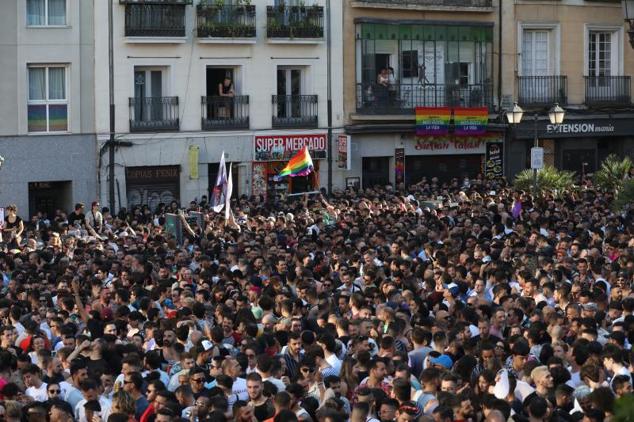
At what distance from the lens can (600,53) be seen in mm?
45125

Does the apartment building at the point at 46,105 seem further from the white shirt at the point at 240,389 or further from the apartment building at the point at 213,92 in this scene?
the white shirt at the point at 240,389

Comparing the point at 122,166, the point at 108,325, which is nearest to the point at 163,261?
the point at 108,325

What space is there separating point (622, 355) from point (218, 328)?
4.33 m

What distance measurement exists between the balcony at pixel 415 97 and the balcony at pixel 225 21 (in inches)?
169

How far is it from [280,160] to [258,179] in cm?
87

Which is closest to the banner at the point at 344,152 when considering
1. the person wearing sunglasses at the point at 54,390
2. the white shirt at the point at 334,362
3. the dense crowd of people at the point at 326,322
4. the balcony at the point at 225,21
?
the balcony at the point at 225,21

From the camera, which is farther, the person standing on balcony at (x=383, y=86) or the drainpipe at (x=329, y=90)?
the person standing on balcony at (x=383, y=86)

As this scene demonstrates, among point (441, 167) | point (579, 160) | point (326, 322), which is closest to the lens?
point (326, 322)

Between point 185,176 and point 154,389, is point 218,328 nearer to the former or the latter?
point 154,389

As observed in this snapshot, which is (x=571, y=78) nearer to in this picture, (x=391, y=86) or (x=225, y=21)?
(x=391, y=86)

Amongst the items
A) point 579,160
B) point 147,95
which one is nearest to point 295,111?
point 147,95

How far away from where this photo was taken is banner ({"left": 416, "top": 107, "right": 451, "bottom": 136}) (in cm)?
4056

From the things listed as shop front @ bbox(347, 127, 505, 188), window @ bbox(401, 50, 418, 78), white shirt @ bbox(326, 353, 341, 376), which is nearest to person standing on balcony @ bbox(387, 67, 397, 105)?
window @ bbox(401, 50, 418, 78)

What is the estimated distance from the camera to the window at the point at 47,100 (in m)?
35.2
